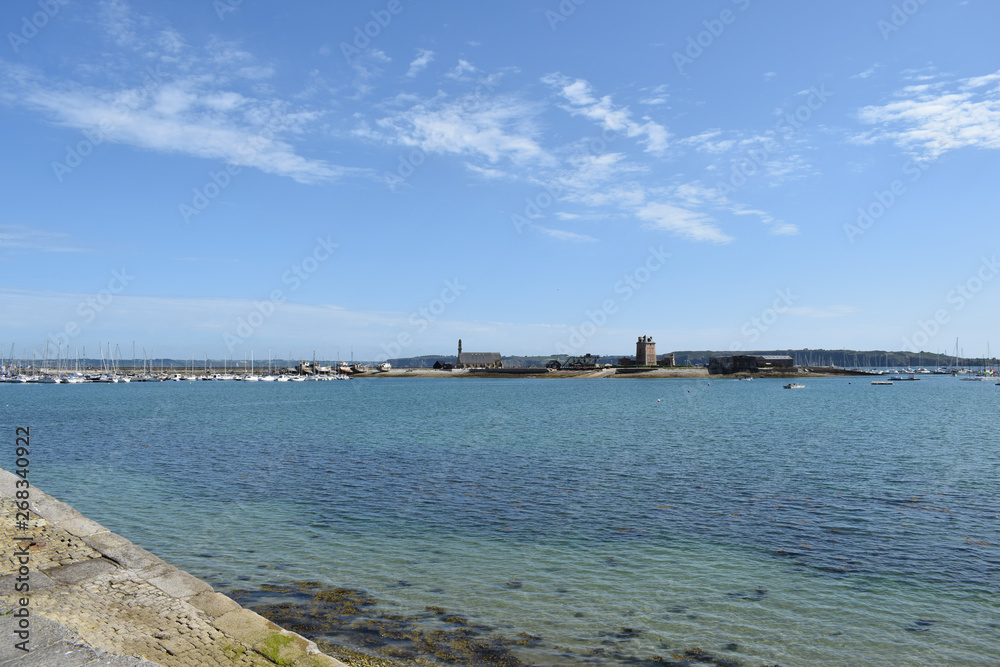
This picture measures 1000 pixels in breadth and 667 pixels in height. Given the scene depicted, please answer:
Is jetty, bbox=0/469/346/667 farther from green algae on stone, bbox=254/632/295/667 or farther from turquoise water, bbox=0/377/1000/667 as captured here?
turquoise water, bbox=0/377/1000/667

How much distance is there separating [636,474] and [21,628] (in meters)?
22.5

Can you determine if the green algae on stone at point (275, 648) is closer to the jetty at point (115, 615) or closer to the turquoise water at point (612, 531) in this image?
the jetty at point (115, 615)

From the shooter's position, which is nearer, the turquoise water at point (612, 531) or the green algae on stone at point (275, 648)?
the green algae on stone at point (275, 648)

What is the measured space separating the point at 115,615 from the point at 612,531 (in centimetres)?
1235

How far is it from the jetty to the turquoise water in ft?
8.47

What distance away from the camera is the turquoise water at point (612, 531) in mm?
11469

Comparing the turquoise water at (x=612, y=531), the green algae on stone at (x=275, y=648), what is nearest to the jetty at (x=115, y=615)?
the green algae on stone at (x=275, y=648)

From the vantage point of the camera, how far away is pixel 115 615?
30.8ft

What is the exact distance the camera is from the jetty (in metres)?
8.04

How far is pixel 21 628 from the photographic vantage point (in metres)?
8.26

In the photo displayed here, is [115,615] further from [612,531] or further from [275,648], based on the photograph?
[612,531]

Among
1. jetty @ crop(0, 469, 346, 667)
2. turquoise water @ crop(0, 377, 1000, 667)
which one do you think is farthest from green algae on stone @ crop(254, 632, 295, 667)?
turquoise water @ crop(0, 377, 1000, 667)

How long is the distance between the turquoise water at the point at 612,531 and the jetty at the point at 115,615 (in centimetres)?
258

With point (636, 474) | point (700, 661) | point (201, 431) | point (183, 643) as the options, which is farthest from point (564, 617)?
point (201, 431)
